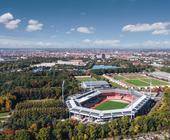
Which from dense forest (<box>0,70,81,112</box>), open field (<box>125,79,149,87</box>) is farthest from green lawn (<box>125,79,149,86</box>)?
dense forest (<box>0,70,81,112</box>)

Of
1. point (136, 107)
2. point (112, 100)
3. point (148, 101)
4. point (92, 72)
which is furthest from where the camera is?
point (92, 72)

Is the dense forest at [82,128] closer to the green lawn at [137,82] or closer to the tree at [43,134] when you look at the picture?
the tree at [43,134]

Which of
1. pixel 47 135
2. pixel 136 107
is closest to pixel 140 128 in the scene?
pixel 136 107

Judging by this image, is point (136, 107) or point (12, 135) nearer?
point (12, 135)

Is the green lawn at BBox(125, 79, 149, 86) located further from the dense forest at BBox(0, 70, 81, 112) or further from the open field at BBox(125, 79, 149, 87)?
the dense forest at BBox(0, 70, 81, 112)

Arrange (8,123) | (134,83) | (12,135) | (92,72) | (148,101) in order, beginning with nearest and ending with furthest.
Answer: (12,135)
(8,123)
(148,101)
(134,83)
(92,72)

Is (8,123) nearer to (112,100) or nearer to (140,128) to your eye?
(140,128)

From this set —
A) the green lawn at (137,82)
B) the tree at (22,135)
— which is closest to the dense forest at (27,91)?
the tree at (22,135)

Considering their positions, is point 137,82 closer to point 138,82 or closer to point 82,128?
point 138,82

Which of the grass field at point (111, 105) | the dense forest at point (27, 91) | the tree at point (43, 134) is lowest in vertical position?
the grass field at point (111, 105)
